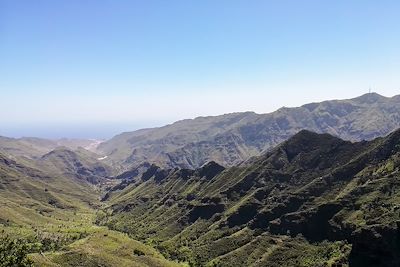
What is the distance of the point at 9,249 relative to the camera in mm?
173625

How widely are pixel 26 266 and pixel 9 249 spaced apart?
46.0 feet

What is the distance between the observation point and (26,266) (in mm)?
164375
